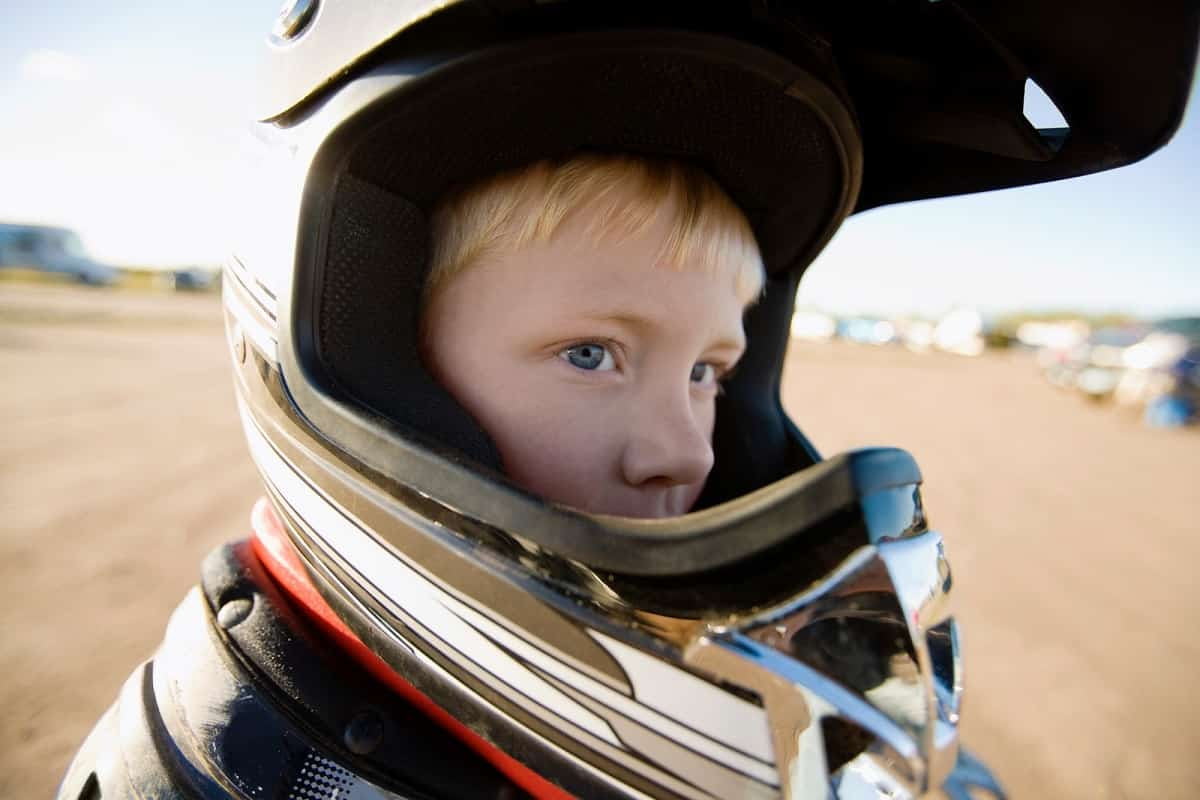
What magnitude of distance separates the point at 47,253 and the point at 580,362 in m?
18.5

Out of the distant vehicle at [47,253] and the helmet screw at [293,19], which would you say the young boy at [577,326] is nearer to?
the helmet screw at [293,19]

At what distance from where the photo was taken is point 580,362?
0.75 meters

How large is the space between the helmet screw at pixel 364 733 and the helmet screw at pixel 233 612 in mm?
192

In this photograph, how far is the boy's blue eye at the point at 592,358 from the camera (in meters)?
0.75

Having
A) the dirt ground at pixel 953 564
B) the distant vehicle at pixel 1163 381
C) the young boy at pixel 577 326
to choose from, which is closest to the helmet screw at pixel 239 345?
the young boy at pixel 577 326

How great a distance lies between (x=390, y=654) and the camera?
60 cm

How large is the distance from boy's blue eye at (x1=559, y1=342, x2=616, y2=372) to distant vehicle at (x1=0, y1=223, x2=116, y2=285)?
18.1 meters

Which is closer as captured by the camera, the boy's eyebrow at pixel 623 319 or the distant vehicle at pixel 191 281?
the boy's eyebrow at pixel 623 319

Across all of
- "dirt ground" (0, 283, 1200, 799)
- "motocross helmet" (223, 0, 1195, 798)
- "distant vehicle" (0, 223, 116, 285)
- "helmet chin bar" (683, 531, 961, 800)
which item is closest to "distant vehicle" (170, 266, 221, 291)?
"distant vehicle" (0, 223, 116, 285)

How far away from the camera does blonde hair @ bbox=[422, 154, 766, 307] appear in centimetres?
72

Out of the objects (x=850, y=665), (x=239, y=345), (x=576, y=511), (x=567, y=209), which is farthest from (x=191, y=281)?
(x=850, y=665)

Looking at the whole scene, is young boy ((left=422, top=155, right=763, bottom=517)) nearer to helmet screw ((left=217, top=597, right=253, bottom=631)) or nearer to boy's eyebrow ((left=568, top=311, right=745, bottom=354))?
boy's eyebrow ((left=568, top=311, right=745, bottom=354))

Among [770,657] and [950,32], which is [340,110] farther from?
[950,32]

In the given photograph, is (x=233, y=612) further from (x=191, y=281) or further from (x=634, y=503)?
(x=191, y=281)
